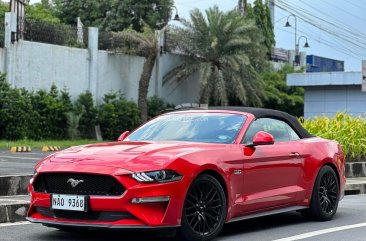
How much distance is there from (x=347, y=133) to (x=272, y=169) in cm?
926

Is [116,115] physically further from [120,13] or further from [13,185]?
[13,185]

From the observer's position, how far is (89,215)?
22.4ft

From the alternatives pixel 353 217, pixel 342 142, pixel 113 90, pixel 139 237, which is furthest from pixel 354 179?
pixel 113 90

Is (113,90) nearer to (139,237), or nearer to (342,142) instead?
(342,142)

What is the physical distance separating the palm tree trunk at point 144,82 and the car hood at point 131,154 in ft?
95.6

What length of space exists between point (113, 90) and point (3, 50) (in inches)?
279

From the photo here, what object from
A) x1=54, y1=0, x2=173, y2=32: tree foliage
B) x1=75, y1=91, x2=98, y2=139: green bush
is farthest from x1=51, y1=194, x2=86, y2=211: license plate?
x1=54, y1=0, x2=173, y2=32: tree foliage

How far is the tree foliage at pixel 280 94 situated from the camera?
42219 mm

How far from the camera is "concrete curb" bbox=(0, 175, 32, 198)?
1059 centimetres

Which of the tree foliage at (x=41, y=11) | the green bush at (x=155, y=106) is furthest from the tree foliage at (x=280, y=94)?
the tree foliage at (x=41, y=11)

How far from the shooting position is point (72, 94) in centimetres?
3462

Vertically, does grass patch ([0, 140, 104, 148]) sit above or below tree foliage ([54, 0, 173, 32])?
below

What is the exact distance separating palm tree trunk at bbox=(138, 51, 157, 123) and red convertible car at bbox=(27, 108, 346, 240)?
1099 inches

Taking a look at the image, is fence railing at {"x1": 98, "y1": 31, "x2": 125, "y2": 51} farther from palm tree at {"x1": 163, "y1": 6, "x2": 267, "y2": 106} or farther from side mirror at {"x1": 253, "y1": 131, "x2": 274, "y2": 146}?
side mirror at {"x1": 253, "y1": 131, "x2": 274, "y2": 146}
